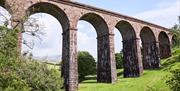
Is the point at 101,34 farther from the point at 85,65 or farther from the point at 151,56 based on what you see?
the point at 85,65

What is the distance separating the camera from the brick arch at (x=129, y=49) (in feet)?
140

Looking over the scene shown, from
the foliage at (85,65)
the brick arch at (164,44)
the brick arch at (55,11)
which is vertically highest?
the brick arch at (55,11)

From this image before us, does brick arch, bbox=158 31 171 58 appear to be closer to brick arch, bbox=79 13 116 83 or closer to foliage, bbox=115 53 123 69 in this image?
foliage, bbox=115 53 123 69

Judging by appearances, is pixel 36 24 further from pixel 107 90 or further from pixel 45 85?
pixel 107 90

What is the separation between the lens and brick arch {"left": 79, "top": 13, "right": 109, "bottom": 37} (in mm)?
38094

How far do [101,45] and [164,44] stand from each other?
22382 millimetres

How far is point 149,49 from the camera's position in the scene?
165 ft

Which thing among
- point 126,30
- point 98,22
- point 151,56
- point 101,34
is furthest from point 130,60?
point 98,22

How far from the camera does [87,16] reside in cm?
3797

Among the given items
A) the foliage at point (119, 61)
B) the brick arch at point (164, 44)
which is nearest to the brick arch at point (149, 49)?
the brick arch at point (164, 44)

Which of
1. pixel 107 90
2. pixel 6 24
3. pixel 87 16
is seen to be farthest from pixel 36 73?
pixel 87 16

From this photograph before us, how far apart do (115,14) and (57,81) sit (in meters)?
17.8

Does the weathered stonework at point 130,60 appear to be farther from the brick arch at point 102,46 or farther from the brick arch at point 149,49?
the brick arch at point 102,46

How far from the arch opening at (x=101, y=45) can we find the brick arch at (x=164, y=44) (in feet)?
61.0
